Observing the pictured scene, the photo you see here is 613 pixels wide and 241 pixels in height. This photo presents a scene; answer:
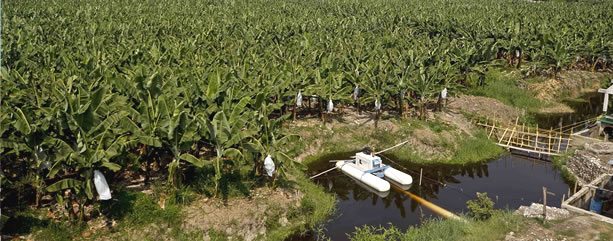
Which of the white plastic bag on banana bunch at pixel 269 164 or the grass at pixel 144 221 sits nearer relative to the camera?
the grass at pixel 144 221

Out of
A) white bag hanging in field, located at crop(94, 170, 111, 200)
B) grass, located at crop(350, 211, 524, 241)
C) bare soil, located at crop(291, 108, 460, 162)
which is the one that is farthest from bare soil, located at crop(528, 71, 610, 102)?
white bag hanging in field, located at crop(94, 170, 111, 200)

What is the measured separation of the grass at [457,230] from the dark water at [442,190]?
4.01 ft

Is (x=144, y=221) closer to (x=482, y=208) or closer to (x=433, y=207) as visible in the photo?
(x=433, y=207)

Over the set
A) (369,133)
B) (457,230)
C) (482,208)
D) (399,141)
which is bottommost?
(457,230)

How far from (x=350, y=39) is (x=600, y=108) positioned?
19.7 m

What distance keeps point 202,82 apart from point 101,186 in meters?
6.79

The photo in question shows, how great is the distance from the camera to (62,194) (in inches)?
643

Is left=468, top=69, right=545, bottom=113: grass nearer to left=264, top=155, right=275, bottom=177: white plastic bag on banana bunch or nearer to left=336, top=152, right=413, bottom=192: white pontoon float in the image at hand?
left=336, top=152, right=413, bottom=192: white pontoon float

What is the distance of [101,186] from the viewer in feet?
49.8

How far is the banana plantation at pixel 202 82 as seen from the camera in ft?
50.9

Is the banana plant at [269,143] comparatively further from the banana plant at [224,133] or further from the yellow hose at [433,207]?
the yellow hose at [433,207]

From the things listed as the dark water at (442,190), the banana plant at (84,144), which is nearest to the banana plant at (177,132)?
the banana plant at (84,144)

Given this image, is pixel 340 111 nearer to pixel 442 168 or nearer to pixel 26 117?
pixel 442 168

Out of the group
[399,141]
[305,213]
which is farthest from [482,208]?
[399,141]
